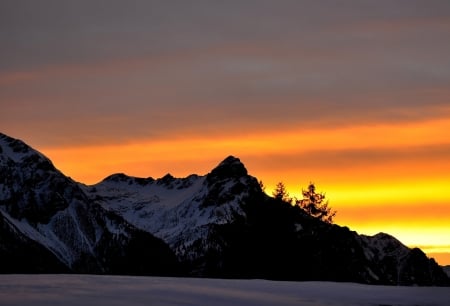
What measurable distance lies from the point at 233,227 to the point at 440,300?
5417cm

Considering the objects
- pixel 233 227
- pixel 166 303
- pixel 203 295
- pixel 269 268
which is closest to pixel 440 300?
pixel 203 295

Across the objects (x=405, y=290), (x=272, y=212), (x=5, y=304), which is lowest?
(x=5, y=304)

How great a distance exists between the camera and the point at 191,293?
1391 centimetres

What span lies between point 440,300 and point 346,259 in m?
62.6

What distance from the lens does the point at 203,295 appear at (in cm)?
1372

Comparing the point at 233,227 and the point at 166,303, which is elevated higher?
the point at 233,227

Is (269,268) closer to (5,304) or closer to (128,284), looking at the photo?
(128,284)

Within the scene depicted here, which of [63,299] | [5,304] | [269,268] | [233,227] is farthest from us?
[233,227]

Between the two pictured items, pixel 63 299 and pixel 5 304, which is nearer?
pixel 5 304

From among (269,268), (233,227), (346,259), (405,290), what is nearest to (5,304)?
(405,290)

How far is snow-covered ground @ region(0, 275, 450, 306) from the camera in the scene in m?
12.4

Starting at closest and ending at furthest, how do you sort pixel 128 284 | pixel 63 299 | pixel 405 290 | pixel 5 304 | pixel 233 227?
pixel 5 304 < pixel 63 299 < pixel 128 284 < pixel 405 290 < pixel 233 227

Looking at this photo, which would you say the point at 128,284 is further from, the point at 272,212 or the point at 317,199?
the point at 317,199

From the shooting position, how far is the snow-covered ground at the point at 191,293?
40.8 feet
